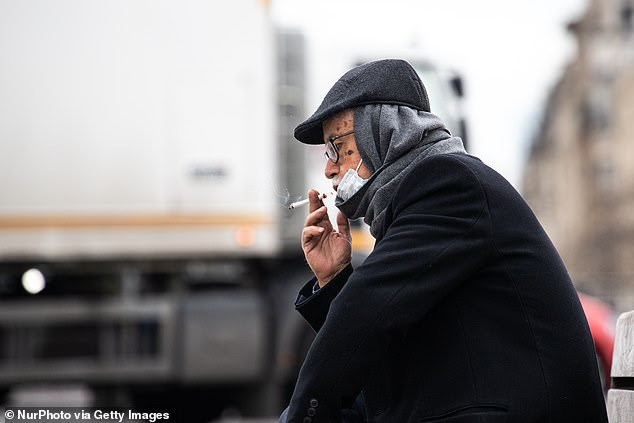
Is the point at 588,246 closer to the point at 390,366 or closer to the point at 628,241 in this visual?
the point at 628,241

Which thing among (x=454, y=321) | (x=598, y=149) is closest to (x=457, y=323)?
(x=454, y=321)

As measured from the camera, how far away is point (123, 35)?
8336mm

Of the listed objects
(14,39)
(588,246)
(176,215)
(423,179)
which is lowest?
(588,246)

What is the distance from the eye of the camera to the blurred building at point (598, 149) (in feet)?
155

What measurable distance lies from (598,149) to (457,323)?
2131 inches

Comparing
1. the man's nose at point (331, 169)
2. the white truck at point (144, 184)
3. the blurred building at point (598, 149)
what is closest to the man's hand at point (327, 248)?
the man's nose at point (331, 169)

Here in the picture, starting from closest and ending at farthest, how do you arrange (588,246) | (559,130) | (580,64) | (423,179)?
(423,179), (588,246), (580,64), (559,130)

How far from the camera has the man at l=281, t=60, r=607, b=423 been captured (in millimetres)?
2371

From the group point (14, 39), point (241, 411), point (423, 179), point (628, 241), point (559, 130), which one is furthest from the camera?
point (559, 130)

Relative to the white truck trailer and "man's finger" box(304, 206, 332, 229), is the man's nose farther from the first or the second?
the white truck trailer

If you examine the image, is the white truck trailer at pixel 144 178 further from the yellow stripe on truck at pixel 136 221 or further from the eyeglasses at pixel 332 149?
the eyeglasses at pixel 332 149

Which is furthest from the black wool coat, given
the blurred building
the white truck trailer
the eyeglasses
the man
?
the blurred building

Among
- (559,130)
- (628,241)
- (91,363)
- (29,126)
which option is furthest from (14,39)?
(559,130)

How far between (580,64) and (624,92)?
10.5m
